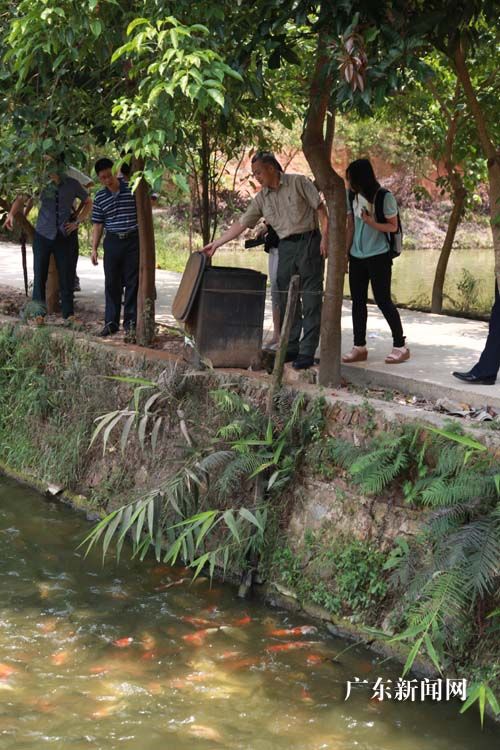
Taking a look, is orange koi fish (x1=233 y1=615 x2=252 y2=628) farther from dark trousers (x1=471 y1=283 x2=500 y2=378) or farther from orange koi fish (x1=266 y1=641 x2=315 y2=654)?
dark trousers (x1=471 y1=283 x2=500 y2=378)

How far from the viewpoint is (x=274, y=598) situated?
22.5 feet

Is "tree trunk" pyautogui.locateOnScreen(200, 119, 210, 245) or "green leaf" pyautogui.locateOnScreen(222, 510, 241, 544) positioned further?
"tree trunk" pyautogui.locateOnScreen(200, 119, 210, 245)

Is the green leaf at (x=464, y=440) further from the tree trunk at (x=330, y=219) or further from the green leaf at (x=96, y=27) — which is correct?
the green leaf at (x=96, y=27)

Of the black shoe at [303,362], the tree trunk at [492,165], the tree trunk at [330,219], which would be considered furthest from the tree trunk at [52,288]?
the tree trunk at [492,165]

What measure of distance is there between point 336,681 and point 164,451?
102 inches

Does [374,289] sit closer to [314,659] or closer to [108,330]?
[108,330]

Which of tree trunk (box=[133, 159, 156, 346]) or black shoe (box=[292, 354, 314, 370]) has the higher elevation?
tree trunk (box=[133, 159, 156, 346])

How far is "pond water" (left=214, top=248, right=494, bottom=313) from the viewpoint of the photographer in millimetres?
15202

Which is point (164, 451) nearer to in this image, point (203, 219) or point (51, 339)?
point (51, 339)

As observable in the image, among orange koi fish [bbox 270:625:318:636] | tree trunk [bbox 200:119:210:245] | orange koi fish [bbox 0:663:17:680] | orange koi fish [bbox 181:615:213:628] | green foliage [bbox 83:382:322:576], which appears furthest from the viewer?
tree trunk [bbox 200:119:210:245]

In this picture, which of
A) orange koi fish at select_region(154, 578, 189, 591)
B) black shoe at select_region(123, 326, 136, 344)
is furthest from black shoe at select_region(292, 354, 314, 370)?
black shoe at select_region(123, 326, 136, 344)

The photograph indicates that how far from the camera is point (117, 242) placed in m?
9.77

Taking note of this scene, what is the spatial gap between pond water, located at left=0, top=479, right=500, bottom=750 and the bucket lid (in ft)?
6.18

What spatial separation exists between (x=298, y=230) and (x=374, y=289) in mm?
962
